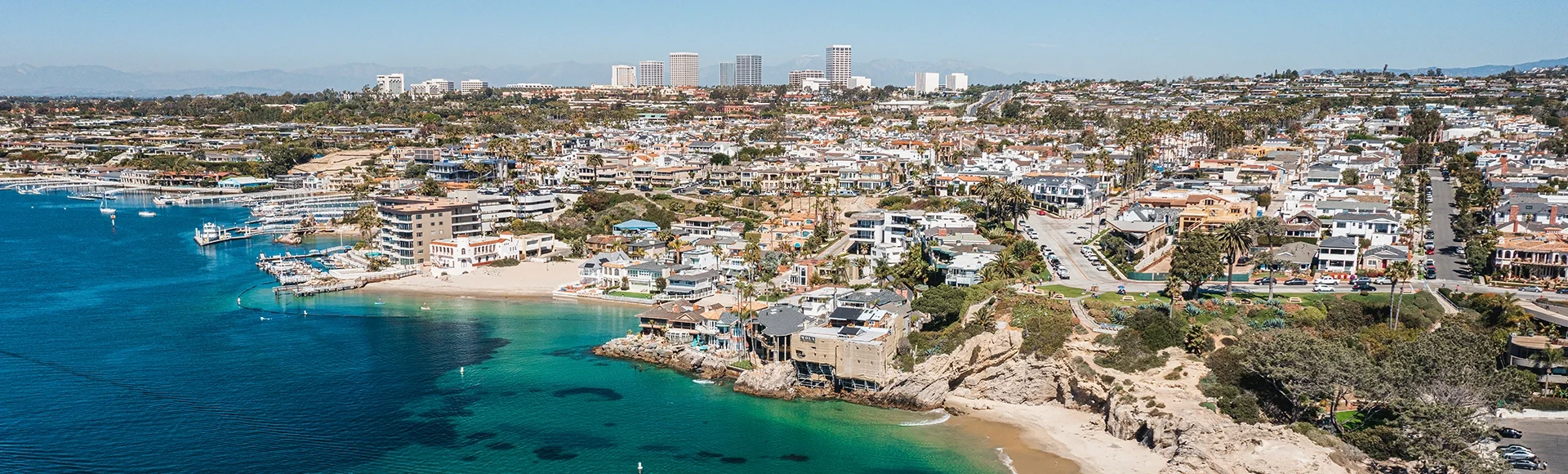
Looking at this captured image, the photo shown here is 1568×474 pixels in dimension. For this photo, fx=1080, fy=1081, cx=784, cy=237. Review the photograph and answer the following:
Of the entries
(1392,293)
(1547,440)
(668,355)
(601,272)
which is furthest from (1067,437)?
(601,272)

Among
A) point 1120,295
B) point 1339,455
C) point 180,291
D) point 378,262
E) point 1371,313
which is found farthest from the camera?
point 378,262

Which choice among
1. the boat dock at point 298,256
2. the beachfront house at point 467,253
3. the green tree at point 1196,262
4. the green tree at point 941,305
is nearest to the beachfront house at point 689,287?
the green tree at point 941,305

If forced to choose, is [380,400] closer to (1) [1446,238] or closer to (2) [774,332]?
(2) [774,332]

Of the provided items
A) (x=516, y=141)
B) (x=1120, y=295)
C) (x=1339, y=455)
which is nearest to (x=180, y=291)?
(x=1120, y=295)

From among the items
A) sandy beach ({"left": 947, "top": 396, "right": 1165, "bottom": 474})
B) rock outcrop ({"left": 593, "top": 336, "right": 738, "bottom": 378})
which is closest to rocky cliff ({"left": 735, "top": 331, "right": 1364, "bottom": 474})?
sandy beach ({"left": 947, "top": 396, "right": 1165, "bottom": 474})

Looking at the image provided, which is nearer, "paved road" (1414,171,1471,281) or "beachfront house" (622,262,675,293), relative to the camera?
"paved road" (1414,171,1471,281)

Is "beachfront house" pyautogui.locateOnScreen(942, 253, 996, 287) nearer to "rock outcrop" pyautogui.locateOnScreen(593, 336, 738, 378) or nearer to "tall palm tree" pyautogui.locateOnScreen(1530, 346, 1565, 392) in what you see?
"rock outcrop" pyautogui.locateOnScreen(593, 336, 738, 378)

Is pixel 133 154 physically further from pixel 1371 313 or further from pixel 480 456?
pixel 1371 313
